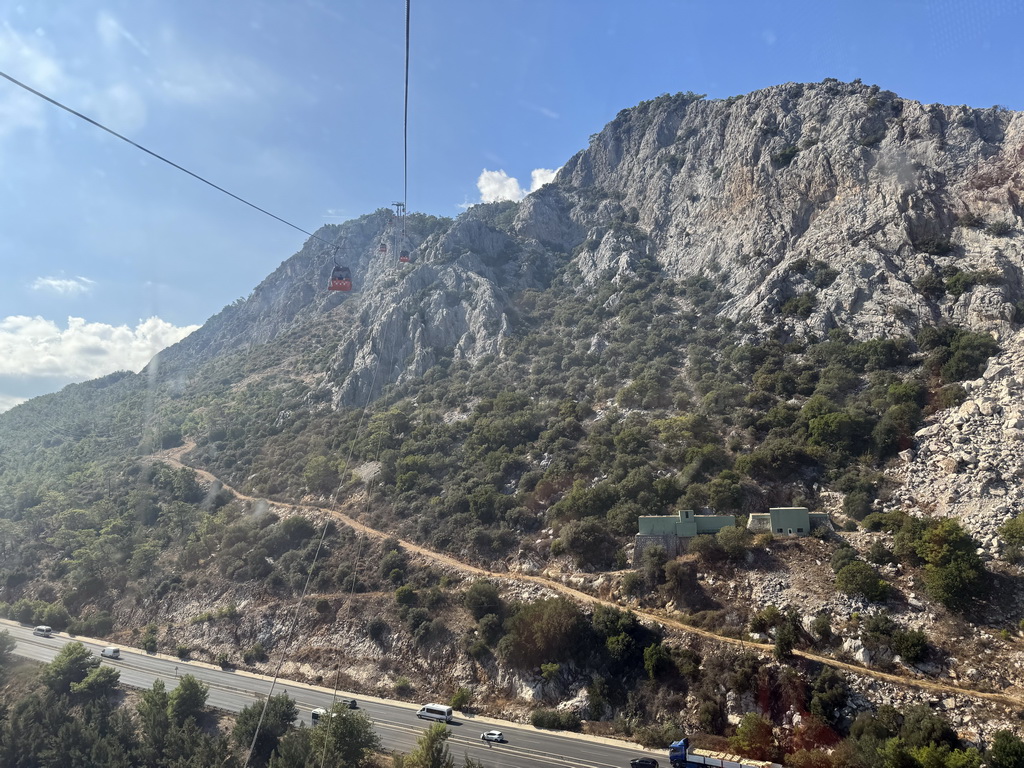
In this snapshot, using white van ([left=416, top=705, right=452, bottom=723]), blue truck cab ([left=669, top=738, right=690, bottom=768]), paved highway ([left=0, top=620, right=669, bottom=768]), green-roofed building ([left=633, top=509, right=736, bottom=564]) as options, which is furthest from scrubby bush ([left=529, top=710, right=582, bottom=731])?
green-roofed building ([left=633, top=509, right=736, bottom=564])

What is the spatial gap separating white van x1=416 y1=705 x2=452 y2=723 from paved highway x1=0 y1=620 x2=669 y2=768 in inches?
13.9

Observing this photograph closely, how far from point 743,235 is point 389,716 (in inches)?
2619

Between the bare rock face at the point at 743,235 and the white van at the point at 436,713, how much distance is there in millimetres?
46389

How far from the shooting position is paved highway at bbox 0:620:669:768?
2314 centimetres

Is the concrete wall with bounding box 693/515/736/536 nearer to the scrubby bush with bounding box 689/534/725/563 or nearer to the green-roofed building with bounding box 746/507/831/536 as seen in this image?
the green-roofed building with bounding box 746/507/831/536

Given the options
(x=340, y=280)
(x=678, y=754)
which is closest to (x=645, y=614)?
(x=678, y=754)

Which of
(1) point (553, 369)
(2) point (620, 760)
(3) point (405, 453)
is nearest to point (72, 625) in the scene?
(3) point (405, 453)

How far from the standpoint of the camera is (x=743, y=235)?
230ft

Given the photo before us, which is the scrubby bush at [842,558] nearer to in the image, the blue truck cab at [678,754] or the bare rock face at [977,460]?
the bare rock face at [977,460]

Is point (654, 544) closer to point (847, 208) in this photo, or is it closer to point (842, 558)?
point (842, 558)

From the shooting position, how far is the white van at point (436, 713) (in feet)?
90.7

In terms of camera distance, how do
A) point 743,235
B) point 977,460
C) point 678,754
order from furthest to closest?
1. point 743,235
2. point 977,460
3. point 678,754

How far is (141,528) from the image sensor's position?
5297cm

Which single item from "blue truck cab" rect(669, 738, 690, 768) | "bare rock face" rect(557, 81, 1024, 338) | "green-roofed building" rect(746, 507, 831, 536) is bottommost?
"blue truck cab" rect(669, 738, 690, 768)
